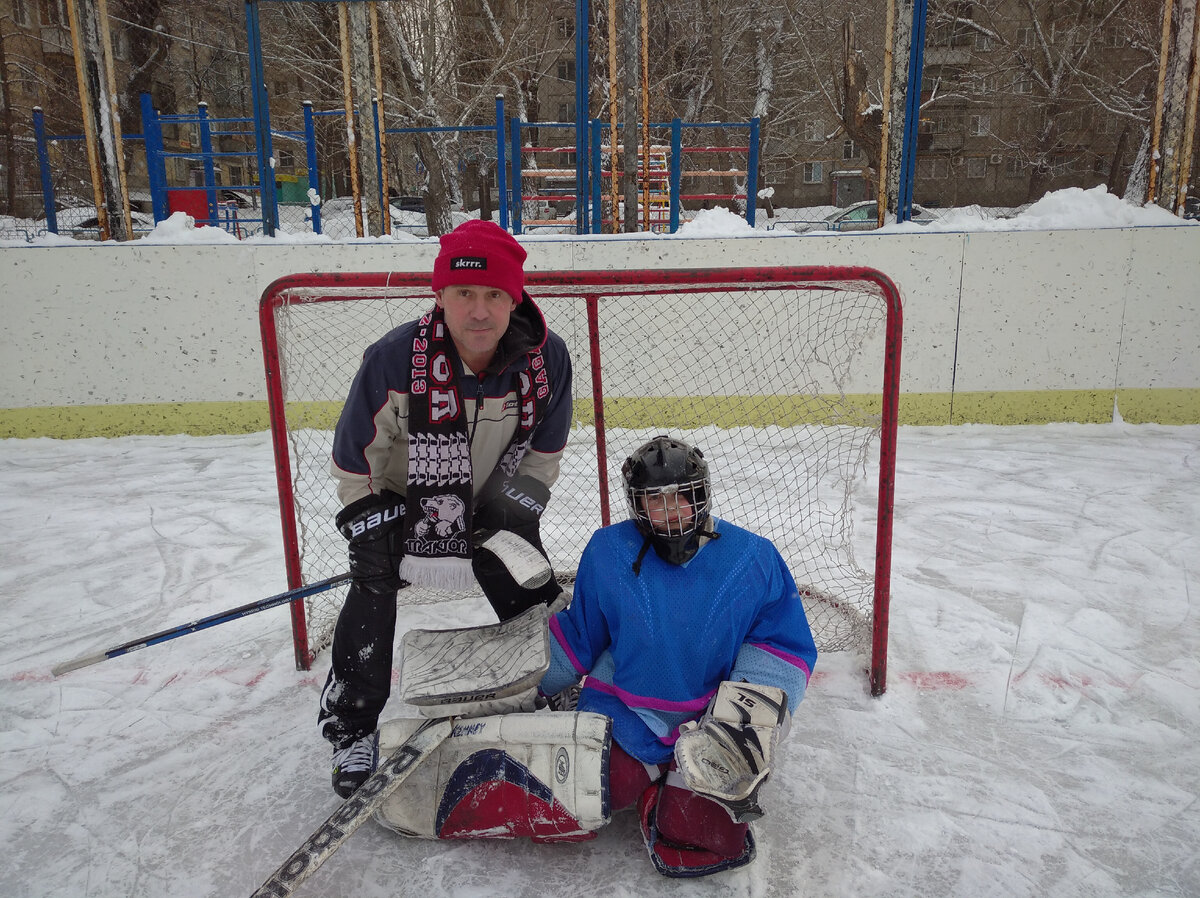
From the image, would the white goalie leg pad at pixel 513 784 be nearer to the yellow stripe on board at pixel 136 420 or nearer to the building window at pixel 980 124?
the yellow stripe on board at pixel 136 420

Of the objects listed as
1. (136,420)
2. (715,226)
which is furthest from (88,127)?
(715,226)

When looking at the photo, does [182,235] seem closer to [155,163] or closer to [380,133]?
[380,133]

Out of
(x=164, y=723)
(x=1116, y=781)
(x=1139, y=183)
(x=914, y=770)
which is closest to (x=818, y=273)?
(x=914, y=770)

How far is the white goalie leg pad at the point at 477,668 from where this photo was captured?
148 cm

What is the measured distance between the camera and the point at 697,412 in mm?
4469

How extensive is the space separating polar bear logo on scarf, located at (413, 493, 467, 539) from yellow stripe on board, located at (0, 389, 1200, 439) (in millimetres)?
2811

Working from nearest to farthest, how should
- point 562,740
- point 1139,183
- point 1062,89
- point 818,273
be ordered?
point 562,740 → point 818,273 → point 1139,183 → point 1062,89

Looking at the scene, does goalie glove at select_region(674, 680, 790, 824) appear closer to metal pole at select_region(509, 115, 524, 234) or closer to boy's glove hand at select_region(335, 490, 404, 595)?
boy's glove hand at select_region(335, 490, 404, 595)

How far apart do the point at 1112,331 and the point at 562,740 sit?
175 inches

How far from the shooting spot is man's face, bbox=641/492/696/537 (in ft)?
4.59

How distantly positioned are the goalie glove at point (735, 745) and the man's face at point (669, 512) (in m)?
0.29

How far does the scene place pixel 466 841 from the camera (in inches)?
57.5

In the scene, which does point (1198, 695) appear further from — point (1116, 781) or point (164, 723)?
point (164, 723)

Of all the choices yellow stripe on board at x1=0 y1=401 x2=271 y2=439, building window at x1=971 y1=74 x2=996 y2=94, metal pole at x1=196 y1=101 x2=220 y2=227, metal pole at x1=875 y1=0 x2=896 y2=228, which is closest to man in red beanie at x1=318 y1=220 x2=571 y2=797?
yellow stripe on board at x1=0 y1=401 x2=271 y2=439
